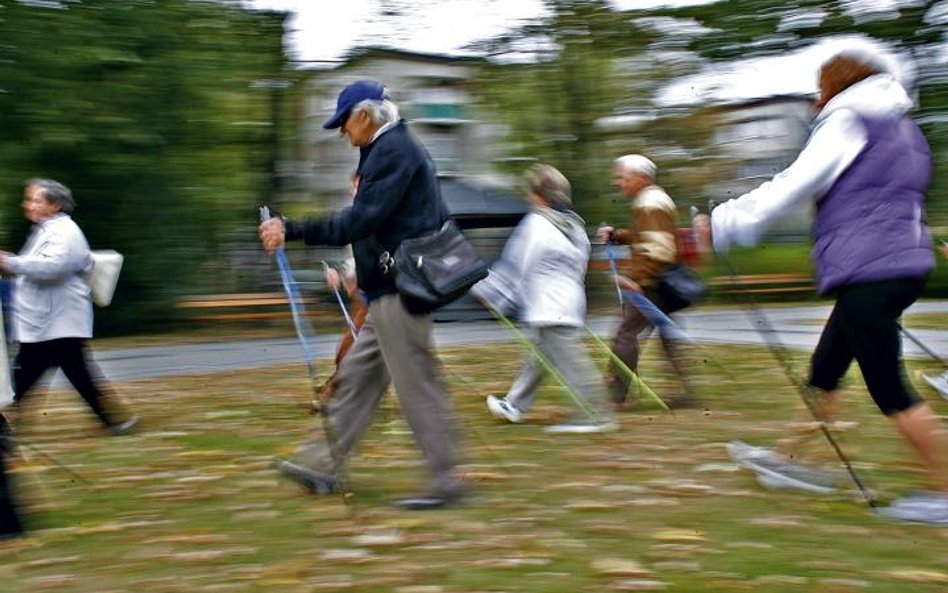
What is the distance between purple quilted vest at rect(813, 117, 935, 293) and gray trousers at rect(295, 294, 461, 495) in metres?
1.74

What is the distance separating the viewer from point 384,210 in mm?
5305

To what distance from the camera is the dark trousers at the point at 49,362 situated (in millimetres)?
7586

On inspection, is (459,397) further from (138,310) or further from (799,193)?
(138,310)

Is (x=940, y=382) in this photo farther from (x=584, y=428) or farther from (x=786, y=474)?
(x=786, y=474)

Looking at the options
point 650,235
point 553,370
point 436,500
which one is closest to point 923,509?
point 436,500

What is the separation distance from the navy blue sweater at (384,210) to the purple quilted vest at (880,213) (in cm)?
170

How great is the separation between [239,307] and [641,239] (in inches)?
501

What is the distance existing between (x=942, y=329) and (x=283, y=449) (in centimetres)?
1120

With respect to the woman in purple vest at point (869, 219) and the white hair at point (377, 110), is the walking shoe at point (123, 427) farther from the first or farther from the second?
the woman in purple vest at point (869, 219)

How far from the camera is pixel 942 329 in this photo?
53.0 ft

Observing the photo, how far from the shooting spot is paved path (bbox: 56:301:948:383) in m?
13.5

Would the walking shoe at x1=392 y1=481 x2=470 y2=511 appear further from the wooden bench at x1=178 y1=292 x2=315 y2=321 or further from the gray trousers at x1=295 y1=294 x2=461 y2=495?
the wooden bench at x1=178 y1=292 x2=315 y2=321

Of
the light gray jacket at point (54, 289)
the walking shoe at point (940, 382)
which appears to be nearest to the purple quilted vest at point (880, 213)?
the walking shoe at point (940, 382)

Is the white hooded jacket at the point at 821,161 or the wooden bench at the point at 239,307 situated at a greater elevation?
the white hooded jacket at the point at 821,161
